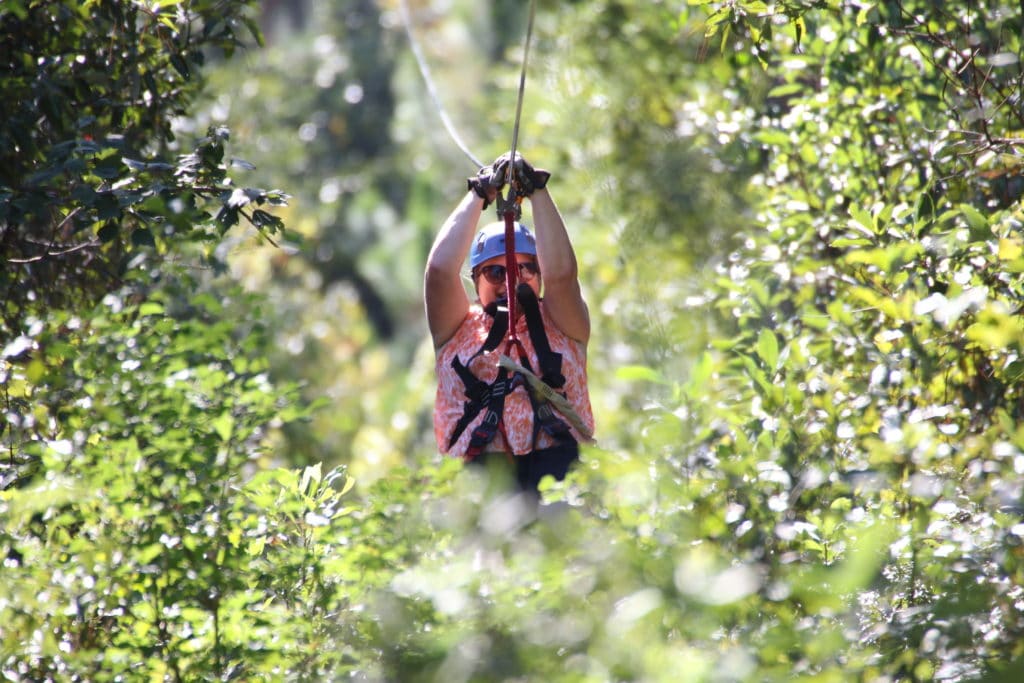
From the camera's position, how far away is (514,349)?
3965 mm

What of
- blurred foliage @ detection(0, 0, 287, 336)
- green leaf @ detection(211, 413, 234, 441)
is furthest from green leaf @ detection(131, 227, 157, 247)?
green leaf @ detection(211, 413, 234, 441)

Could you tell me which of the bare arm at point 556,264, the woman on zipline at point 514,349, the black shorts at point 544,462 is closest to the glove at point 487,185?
the woman on zipline at point 514,349

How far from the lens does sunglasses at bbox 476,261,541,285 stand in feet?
13.8

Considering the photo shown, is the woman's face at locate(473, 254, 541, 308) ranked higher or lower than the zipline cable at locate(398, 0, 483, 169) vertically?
lower

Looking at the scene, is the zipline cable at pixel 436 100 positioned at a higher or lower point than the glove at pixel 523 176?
higher

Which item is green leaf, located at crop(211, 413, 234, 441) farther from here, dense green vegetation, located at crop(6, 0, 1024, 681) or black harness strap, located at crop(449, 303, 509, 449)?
black harness strap, located at crop(449, 303, 509, 449)

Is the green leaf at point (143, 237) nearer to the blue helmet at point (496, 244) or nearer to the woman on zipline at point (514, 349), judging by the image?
the woman on zipline at point (514, 349)

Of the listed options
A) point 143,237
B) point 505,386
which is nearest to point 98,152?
point 143,237

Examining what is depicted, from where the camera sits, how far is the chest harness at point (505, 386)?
12.9ft

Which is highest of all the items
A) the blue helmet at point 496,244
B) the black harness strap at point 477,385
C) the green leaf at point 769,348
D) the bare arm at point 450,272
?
the blue helmet at point 496,244

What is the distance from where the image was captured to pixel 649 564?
86.1 inches

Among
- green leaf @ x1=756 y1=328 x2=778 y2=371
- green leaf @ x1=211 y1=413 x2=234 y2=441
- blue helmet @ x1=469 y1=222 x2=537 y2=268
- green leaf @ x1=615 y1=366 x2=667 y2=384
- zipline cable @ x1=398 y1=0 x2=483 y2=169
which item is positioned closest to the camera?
green leaf @ x1=615 y1=366 x2=667 y2=384

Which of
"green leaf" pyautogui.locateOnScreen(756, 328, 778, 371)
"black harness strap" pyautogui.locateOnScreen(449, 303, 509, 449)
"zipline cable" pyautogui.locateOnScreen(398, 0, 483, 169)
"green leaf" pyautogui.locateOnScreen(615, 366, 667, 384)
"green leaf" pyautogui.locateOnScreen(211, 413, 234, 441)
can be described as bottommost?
"green leaf" pyautogui.locateOnScreen(615, 366, 667, 384)

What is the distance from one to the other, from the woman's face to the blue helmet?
Result: 0.06 ft
